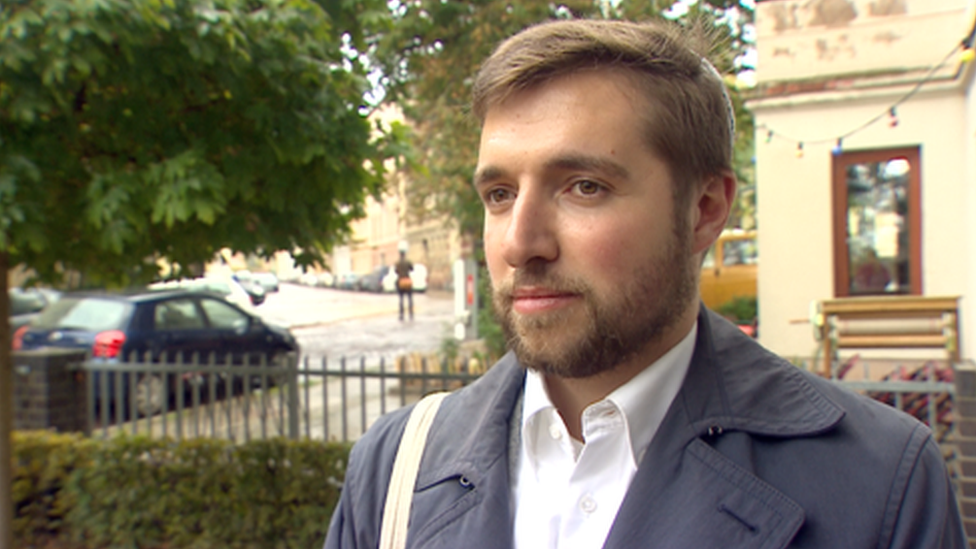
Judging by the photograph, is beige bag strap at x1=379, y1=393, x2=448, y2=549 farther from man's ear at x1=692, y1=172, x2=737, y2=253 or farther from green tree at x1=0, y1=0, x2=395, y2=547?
green tree at x1=0, y1=0, x2=395, y2=547

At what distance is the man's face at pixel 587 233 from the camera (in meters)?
1.25

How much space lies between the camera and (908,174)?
7734 millimetres

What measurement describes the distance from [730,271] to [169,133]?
12594mm

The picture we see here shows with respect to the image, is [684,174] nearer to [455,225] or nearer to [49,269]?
[49,269]

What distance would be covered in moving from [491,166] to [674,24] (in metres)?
0.46

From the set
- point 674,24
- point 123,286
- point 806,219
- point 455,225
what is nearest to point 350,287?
point 455,225

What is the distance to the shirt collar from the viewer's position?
1.33 meters

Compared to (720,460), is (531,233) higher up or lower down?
higher up

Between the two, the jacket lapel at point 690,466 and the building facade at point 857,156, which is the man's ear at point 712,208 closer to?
the jacket lapel at point 690,466

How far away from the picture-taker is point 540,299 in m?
1.28

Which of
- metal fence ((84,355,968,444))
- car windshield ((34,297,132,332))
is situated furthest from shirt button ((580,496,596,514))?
car windshield ((34,297,132,332))

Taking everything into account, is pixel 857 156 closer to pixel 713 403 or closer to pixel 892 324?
pixel 892 324

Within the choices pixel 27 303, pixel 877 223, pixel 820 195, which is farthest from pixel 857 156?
pixel 27 303

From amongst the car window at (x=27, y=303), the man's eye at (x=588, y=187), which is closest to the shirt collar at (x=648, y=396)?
the man's eye at (x=588, y=187)
